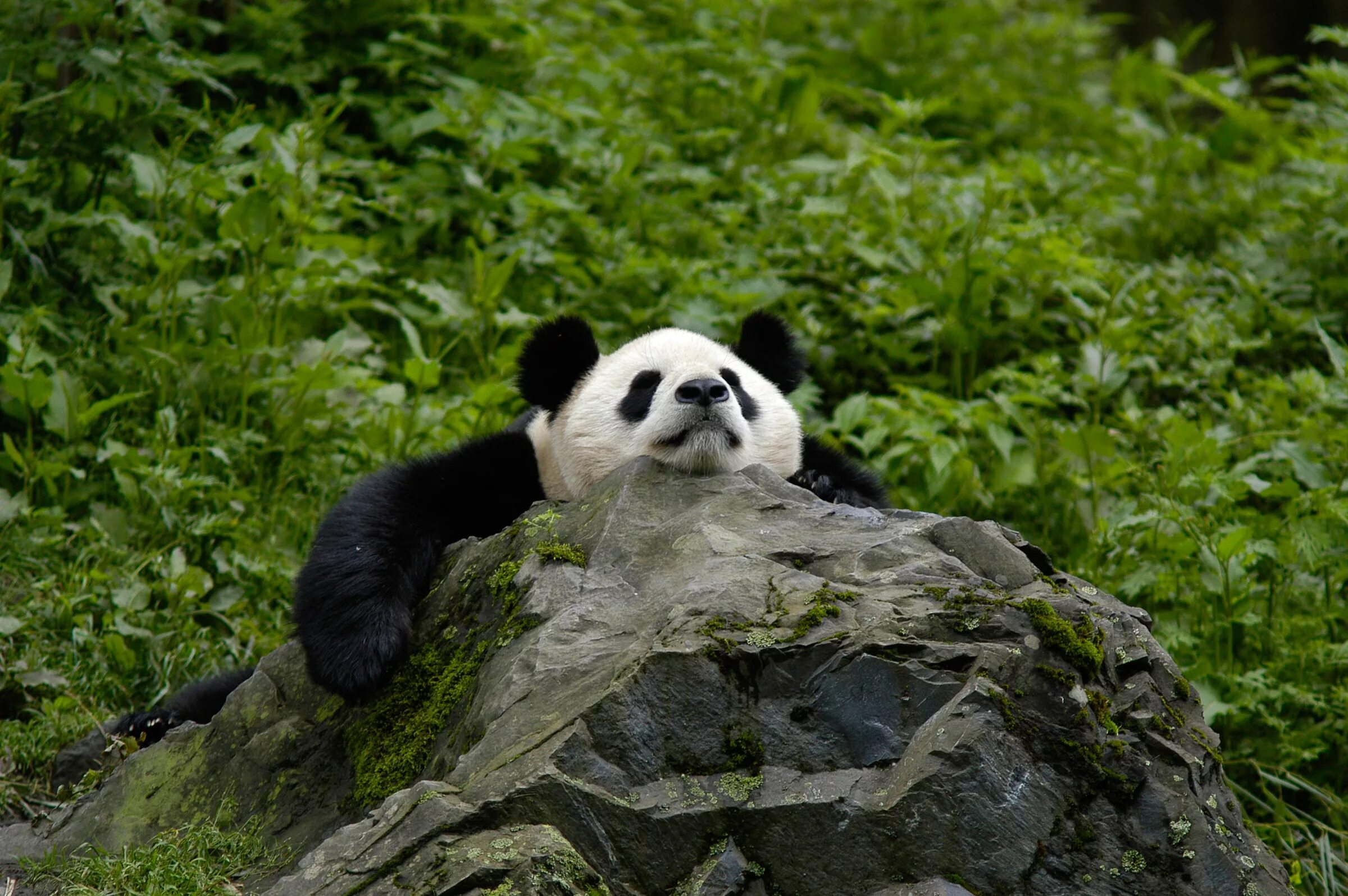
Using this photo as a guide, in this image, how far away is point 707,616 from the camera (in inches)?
109

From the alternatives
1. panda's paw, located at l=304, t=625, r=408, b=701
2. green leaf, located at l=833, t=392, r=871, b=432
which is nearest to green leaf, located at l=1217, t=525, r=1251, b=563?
green leaf, located at l=833, t=392, r=871, b=432

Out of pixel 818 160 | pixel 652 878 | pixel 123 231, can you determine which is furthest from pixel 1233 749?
pixel 123 231

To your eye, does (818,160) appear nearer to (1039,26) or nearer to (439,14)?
(439,14)

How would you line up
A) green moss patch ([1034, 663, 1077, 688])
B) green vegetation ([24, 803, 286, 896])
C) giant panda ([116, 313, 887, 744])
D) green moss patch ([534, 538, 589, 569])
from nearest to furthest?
1. green moss patch ([1034, 663, 1077, 688])
2. green vegetation ([24, 803, 286, 896])
3. green moss patch ([534, 538, 589, 569])
4. giant panda ([116, 313, 887, 744])

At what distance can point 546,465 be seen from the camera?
4.40 m

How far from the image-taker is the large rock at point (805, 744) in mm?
2398

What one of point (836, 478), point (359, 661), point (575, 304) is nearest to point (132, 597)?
point (359, 661)

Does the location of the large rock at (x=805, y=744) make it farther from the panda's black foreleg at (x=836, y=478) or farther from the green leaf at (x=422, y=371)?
the green leaf at (x=422, y=371)

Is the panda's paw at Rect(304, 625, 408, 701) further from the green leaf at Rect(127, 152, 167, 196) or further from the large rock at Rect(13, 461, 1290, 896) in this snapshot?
the green leaf at Rect(127, 152, 167, 196)

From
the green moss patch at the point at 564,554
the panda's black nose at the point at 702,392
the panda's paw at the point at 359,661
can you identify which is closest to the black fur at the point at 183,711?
the panda's paw at the point at 359,661

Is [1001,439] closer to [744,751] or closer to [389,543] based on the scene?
[389,543]

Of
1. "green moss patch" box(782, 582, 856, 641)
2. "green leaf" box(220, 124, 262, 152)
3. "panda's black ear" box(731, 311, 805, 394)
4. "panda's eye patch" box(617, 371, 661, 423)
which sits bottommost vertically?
"panda's black ear" box(731, 311, 805, 394)

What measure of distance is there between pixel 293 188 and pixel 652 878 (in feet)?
14.7

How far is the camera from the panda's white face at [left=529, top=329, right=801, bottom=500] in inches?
147
